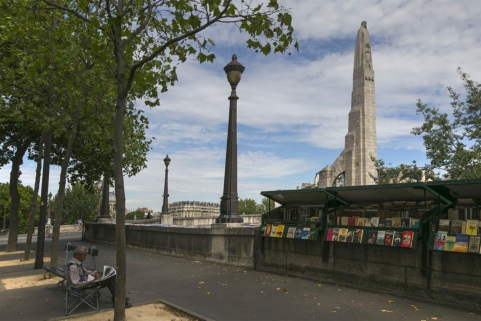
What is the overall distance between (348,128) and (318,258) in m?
39.7

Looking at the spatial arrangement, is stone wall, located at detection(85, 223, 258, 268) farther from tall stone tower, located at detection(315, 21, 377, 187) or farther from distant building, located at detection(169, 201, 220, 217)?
distant building, located at detection(169, 201, 220, 217)

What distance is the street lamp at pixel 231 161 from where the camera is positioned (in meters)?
12.7

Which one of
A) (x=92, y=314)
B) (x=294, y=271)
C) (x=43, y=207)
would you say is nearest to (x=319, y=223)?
(x=294, y=271)

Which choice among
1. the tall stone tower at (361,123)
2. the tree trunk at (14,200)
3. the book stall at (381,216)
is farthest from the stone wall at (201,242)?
the tall stone tower at (361,123)

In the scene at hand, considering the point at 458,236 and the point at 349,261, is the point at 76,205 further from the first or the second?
the point at 458,236

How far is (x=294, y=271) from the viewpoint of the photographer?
1005 centimetres

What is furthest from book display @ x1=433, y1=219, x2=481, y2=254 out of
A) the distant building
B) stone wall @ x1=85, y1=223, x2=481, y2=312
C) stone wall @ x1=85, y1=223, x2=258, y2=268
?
the distant building

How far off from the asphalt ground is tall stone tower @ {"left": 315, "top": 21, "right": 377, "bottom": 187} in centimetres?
3681

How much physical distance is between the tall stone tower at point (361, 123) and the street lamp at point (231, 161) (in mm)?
34076

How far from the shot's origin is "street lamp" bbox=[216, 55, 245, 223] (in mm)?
12664

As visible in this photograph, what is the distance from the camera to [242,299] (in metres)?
7.58

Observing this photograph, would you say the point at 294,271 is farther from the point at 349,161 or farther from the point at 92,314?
the point at 349,161

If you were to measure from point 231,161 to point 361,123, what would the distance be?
35.5 m

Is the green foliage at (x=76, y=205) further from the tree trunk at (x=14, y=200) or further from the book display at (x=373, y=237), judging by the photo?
the book display at (x=373, y=237)
